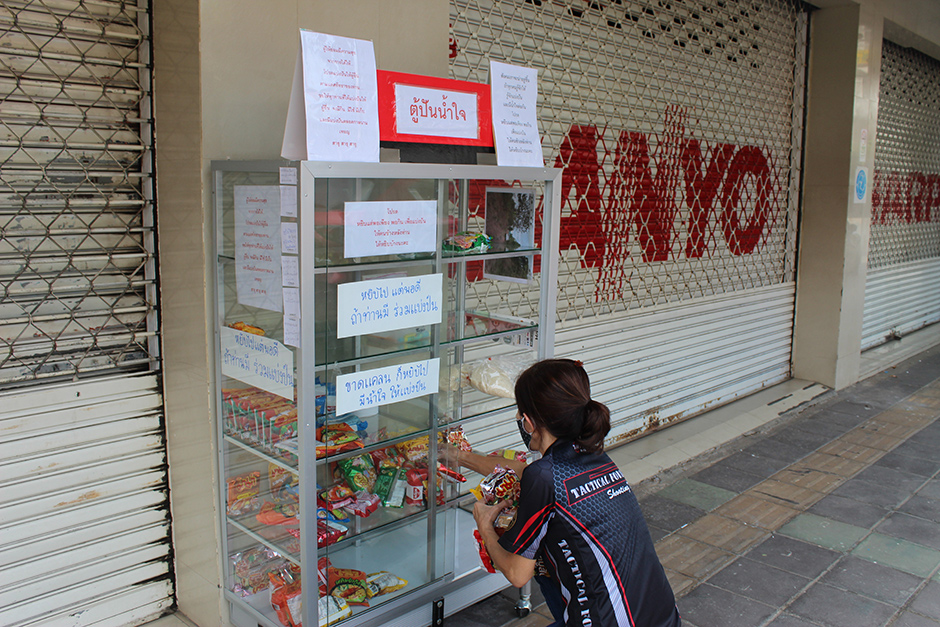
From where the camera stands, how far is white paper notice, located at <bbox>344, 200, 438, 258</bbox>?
2818mm

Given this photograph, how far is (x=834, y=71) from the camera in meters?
8.01

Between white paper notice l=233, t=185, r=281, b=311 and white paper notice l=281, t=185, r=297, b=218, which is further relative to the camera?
white paper notice l=233, t=185, r=281, b=311

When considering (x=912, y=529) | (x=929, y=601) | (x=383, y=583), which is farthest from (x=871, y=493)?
(x=383, y=583)

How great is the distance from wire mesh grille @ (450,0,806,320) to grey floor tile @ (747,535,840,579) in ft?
6.84

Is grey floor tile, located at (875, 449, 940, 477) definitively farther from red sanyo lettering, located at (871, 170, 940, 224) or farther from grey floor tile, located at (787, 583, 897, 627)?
red sanyo lettering, located at (871, 170, 940, 224)

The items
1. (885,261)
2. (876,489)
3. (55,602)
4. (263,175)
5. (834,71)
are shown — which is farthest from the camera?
(885,261)

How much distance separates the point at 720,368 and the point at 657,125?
8.39 feet

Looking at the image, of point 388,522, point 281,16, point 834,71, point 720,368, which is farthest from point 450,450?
point 834,71

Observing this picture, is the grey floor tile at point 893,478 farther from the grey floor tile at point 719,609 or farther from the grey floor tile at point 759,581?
the grey floor tile at point 719,609

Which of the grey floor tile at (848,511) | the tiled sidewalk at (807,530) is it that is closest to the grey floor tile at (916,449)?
the tiled sidewalk at (807,530)

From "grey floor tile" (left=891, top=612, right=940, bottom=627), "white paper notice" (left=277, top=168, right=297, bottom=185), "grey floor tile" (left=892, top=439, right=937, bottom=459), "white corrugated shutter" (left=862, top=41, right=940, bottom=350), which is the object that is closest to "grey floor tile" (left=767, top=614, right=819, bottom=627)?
"grey floor tile" (left=891, top=612, right=940, bottom=627)

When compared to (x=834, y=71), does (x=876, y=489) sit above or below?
below

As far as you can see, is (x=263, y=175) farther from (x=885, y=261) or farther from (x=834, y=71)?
(x=885, y=261)

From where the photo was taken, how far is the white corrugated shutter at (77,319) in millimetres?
2912
